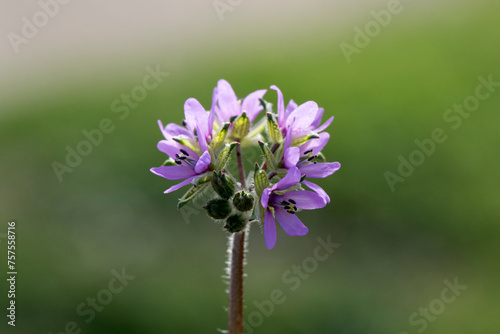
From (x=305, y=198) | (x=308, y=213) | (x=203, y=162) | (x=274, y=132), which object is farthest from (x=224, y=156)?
(x=308, y=213)

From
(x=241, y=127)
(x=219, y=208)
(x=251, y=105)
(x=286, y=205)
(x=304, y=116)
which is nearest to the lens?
(x=219, y=208)

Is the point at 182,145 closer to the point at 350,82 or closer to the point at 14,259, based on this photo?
the point at 14,259

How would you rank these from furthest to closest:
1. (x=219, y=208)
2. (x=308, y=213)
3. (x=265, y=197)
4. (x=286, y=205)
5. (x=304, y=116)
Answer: (x=308, y=213) → (x=304, y=116) → (x=286, y=205) → (x=219, y=208) → (x=265, y=197)

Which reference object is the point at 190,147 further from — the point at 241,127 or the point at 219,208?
the point at 219,208

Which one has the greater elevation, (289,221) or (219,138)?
(219,138)

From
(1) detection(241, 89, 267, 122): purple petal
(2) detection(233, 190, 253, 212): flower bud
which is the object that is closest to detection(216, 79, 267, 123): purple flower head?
(1) detection(241, 89, 267, 122): purple petal

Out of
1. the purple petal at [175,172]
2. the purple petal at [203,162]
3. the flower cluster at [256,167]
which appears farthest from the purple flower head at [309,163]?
the purple petal at [175,172]

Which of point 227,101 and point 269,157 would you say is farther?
point 227,101
